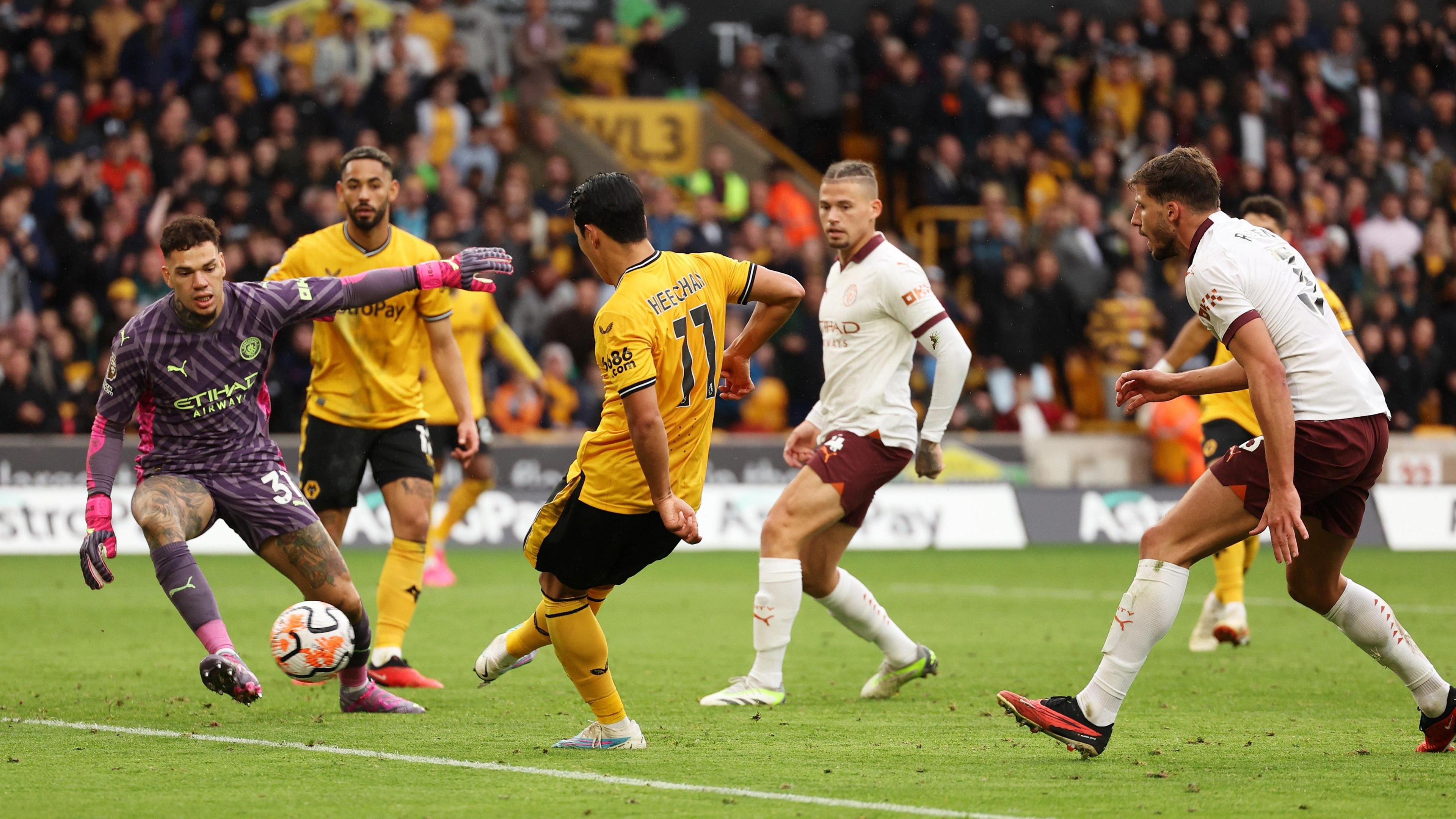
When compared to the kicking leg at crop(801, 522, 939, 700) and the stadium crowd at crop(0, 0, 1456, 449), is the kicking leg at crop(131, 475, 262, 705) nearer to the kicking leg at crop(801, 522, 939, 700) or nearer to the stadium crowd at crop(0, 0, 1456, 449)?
the kicking leg at crop(801, 522, 939, 700)

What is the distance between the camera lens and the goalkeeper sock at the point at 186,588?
6648 millimetres

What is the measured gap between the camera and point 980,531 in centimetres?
1691

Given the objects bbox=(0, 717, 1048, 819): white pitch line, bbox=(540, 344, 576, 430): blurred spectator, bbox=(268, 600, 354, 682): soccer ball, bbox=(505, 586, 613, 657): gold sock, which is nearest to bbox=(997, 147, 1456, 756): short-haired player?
bbox=(0, 717, 1048, 819): white pitch line

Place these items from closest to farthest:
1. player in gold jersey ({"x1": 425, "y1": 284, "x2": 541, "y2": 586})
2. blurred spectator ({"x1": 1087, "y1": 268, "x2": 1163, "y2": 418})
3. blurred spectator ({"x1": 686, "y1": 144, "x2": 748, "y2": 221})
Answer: player in gold jersey ({"x1": 425, "y1": 284, "x2": 541, "y2": 586})
blurred spectator ({"x1": 1087, "y1": 268, "x2": 1163, "y2": 418})
blurred spectator ({"x1": 686, "y1": 144, "x2": 748, "y2": 221})

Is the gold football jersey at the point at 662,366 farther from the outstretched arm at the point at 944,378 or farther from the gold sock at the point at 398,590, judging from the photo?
the gold sock at the point at 398,590

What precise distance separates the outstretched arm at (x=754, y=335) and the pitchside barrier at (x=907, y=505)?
916cm

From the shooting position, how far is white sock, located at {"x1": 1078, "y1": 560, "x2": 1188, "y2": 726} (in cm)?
595

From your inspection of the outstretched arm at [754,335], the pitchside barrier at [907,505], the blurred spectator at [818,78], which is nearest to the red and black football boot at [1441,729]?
the outstretched arm at [754,335]

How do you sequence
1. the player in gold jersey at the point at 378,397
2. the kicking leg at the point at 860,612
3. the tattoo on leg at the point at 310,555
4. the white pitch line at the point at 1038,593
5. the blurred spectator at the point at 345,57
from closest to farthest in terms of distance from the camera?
the tattoo on leg at the point at 310,555
the kicking leg at the point at 860,612
the player in gold jersey at the point at 378,397
the white pitch line at the point at 1038,593
the blurred spectator at the point at 345,57

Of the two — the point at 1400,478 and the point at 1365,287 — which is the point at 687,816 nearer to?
the point at 1400,478

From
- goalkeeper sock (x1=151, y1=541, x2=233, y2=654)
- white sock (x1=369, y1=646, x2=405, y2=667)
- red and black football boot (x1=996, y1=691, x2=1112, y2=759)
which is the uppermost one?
Result: goalkeeper sock (x1=151, y1=541, x2=233, y2=654)

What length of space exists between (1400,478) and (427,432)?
13.2m

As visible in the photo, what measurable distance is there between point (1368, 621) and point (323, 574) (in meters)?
4.22

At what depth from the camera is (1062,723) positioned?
5.93m
